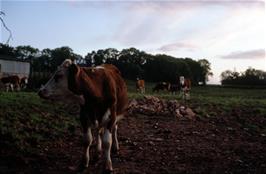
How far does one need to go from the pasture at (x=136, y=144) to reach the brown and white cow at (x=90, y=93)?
57 centimetres

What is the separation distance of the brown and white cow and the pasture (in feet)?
1.88

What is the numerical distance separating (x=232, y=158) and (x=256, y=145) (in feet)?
6.40

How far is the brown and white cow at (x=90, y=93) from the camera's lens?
6523 mm

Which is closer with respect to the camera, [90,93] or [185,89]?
[90,93]

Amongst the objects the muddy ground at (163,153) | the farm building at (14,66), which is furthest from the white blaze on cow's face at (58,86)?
the farm building at (14,66)

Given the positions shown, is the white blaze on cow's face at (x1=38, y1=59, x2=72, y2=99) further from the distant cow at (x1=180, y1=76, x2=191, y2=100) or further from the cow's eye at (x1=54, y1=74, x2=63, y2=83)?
the distant cow at (x1=180, y1=76, x2=191, y2=100)

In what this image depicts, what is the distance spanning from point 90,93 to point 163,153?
2.46 m

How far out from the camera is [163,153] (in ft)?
27.1

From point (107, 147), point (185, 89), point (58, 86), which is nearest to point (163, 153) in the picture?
point (107, 147)

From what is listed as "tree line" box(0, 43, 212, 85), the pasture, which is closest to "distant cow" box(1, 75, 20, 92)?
the pasture

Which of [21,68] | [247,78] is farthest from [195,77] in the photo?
[21,68]

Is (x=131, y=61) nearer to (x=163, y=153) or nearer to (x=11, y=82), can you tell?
(x=11, y=82)

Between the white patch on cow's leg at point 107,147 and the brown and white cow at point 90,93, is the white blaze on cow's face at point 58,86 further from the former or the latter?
the white patch on cow's leg at point 107,147

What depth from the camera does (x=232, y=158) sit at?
811 cm
